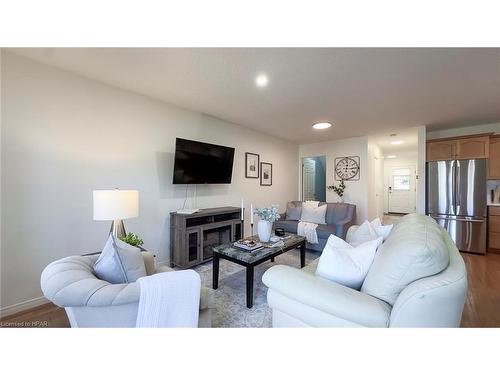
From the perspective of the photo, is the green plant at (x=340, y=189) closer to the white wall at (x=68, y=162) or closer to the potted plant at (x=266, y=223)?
the potted plant at (x=266, y=223)

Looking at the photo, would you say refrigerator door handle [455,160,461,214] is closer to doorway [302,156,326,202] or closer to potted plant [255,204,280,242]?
doorway [302,156,326,202]

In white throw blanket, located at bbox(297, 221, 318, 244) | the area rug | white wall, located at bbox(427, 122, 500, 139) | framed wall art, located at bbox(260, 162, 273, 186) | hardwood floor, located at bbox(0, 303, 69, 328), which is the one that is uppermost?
white wall, located at bbox(427, 122, 500, 139)

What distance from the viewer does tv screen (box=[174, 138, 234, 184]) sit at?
9.22 feet

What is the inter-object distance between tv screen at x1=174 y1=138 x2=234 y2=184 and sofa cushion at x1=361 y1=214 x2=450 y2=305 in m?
2.46

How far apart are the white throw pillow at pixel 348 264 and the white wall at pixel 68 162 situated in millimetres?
2275

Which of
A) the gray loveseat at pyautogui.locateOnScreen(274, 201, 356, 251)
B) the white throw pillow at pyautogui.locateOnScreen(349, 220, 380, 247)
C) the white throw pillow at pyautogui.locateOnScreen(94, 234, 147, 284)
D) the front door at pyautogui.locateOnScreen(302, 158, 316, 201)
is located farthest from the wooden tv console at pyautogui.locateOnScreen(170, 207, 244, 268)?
the front door at pyautogui.locateOnScreen(302, 158, 316, 201)

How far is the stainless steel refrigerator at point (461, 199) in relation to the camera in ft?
11.1

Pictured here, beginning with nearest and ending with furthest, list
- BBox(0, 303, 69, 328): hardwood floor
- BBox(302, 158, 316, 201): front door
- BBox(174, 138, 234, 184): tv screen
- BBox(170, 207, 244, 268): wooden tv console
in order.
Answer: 1. BBox(0, 303, 69, 328): hardwood floor
2. BBox(170, 207, 244, 268): wooden tv console
3. BBox(174, 138, 234, 184): tv screen
4. BBox(302, 158, 316, 201): front door

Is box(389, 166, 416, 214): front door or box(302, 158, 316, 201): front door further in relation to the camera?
box(389, 166, 416, 214): front door

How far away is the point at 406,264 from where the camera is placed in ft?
3.25

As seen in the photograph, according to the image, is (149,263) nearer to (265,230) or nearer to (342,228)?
(265,230)

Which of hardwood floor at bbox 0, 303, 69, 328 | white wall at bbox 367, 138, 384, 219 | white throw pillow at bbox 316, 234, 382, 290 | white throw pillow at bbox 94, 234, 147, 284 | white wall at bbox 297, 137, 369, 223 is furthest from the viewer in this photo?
white wall at bbox 367, 138, 384, 219

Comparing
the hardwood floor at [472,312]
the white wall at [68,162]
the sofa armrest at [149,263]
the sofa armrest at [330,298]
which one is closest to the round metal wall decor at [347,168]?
the hardwood floor at [472,312]

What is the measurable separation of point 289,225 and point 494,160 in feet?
12.0
